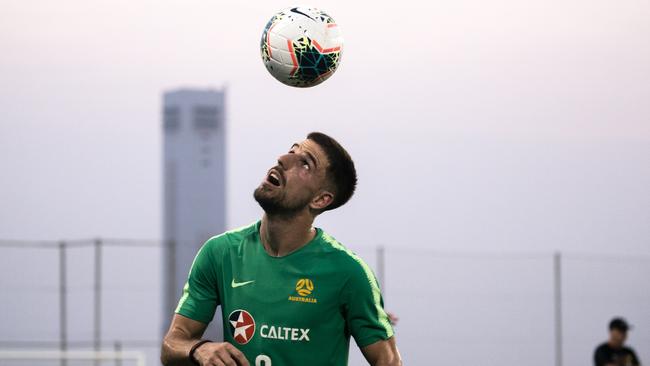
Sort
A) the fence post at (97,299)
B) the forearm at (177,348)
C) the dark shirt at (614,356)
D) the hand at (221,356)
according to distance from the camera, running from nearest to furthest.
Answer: the hand at (221,356), the forearm at (177,348), the dark shirt at (614,356), the fence post at (97,299)

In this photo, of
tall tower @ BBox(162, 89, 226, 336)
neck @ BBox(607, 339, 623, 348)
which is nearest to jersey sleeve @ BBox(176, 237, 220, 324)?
neck @ BBox(607, 339, 623, 348)

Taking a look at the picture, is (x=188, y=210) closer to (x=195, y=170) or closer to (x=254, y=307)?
(x=195, y=170)

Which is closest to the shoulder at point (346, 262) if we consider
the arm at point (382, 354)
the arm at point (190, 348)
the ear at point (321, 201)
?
the ear at point (321, 201)

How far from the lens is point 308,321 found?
462cm

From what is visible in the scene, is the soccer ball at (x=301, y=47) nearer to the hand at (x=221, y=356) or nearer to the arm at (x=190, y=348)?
the arm at (x=190, y=348)

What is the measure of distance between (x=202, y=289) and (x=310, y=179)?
627 millimetres

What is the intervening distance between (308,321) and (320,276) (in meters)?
0.18

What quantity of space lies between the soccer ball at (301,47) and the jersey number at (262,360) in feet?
5.33

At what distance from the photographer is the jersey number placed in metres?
4.59

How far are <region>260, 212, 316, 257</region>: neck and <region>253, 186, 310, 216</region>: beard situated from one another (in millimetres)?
29

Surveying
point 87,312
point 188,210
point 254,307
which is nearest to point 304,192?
point 254,307

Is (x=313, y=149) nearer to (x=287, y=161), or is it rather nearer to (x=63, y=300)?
(x=287, y=161)

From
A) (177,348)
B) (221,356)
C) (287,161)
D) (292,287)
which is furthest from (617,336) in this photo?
(221,356)

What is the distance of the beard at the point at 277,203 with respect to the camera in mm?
4520
